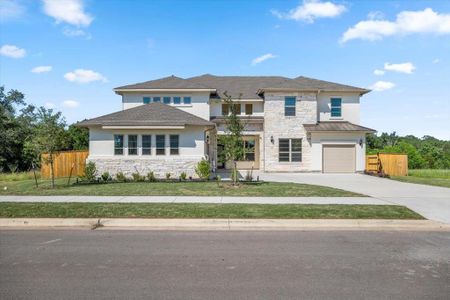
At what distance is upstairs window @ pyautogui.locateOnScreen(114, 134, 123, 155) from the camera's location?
22000 millimetres

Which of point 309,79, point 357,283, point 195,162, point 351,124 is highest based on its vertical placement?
point 309,79

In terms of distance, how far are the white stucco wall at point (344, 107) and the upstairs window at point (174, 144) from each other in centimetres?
1318

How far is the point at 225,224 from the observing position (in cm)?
894

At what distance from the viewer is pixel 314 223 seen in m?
9.07

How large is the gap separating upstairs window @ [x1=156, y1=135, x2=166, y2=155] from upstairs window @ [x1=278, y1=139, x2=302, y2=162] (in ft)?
33.6

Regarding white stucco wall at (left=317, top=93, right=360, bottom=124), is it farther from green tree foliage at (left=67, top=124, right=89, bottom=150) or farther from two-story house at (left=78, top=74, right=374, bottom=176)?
green tree foliage at (left=67, top=124, right=89, bottom=150)

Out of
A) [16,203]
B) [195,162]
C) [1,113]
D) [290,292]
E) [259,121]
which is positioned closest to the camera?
[290,292]

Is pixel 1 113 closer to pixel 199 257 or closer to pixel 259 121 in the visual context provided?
pixel 259 121

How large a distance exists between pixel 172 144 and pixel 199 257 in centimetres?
1615

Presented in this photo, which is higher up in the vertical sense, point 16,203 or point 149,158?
point 149,158

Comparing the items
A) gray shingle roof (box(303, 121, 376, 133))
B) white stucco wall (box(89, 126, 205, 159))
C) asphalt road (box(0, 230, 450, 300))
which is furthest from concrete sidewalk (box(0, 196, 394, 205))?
gray shingle roof (box(303, 121, 376, 133))

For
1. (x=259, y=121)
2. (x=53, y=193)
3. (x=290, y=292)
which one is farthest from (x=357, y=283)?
(x=259, y=121)

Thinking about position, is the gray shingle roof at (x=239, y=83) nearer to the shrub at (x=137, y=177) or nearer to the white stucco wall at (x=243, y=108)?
the white stucco wall at (x=243, y=108)

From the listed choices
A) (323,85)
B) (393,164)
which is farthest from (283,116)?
(393,164)
